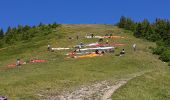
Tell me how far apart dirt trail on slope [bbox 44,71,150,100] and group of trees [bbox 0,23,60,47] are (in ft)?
372

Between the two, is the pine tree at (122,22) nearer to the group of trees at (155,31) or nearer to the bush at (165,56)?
the group of trees at (155,31)

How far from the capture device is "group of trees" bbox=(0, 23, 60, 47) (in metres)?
177

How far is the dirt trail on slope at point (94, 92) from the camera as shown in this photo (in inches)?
2089

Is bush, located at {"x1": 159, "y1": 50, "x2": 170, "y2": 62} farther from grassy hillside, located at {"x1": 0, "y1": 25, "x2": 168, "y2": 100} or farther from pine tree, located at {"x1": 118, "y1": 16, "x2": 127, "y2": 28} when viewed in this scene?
pine tree, located at {"x1": 118, "y1": 16, "x2": 127, "y2": 28}

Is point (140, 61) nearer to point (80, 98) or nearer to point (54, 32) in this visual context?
point (80, 98)

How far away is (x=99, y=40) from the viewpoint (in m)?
129

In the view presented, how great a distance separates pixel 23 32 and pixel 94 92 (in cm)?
13455

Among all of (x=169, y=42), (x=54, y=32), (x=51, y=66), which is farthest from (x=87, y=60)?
(x=54, y=32)

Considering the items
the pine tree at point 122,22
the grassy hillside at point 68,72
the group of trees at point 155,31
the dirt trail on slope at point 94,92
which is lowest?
the dirt trail on slope at point 94,92

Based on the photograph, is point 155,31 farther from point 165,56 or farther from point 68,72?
point 68,72

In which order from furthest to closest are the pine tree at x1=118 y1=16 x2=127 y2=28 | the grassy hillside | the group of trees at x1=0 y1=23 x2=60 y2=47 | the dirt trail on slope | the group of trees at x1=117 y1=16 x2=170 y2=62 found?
1. the pine tree at x1=118 y1=16 x2=127 y2=28
2. the group of trees at x1=0 y1=23 x2=60 y2=47
3. the group of trees at x1=117 y1=16 x2=170 y2=62
4. the grassy hillside
5. the dirt trail on slope

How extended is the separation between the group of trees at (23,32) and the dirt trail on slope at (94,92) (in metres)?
113

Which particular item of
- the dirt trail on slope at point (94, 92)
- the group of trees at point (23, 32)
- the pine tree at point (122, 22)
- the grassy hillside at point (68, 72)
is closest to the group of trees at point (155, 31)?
the pine tree at point (122, 22)

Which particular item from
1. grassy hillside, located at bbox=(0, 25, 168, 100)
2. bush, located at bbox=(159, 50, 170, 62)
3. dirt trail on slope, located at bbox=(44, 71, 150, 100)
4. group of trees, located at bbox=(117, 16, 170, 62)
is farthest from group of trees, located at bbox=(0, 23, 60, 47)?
dirt trail on slope, located at bbox=(44, 71, 150, 100)
